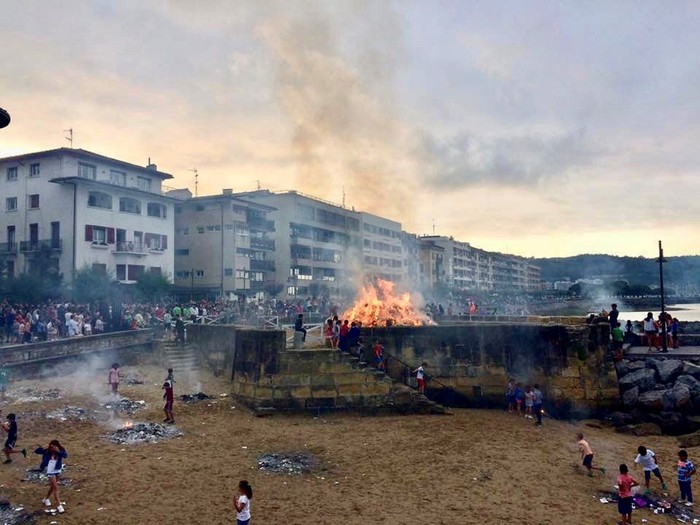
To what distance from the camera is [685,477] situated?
551 inches

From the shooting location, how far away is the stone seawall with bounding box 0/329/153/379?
939 inches

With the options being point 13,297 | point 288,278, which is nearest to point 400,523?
point 13,297

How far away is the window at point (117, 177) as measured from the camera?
47.7 metres

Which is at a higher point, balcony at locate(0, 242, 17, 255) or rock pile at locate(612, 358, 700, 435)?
balcony at locate(0, 242, 17, 255)

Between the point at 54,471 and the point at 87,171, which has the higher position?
the point at 87,171

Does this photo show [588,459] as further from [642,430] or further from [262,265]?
[262,265]

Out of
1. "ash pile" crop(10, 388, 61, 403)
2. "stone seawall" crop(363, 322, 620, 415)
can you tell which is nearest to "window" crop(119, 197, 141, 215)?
"ash pile" crop(10, 388, 61, 403)

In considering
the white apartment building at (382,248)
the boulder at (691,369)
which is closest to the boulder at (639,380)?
the boulder at (691,369)

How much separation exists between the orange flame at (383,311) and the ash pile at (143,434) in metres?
10.4

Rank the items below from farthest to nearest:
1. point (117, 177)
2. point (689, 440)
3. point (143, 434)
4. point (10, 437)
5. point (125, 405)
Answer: point (117, 177)
point (125, 405)
point (689, 440)
point (143, 434)
point (10, 437)

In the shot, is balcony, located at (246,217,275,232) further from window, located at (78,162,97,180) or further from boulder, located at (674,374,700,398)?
boulder, located at (674,374,700,398)

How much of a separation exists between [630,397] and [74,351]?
26292 mm

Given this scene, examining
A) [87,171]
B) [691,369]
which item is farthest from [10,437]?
[87,171]

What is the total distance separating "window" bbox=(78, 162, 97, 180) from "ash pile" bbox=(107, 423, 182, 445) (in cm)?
3241
